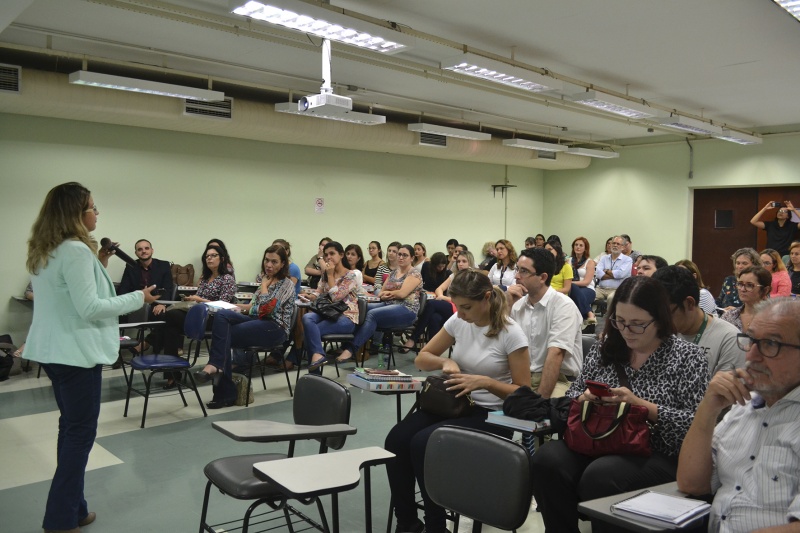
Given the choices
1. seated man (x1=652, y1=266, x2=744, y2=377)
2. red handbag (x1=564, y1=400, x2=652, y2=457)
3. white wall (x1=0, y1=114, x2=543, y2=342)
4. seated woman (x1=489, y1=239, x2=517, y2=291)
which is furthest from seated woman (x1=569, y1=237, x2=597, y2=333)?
red handbag (x1=564, y1=400, x2=652, y2=457)

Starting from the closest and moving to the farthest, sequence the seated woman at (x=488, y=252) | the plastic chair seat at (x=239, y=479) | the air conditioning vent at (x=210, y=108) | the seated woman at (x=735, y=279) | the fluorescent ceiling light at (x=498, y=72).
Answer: the plastic chair seat at (x=239, y=479), the seated woman at (x=735, y=279), the fluorescent ceiling light at (x=498, y=72), the air conditioning vent at (x=210, y=108), the seated woman at (x=488, y=252)

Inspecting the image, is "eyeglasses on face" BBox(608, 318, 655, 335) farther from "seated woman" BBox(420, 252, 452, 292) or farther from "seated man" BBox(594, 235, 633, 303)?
"seated man" BBox(594, 235, 633, 303)

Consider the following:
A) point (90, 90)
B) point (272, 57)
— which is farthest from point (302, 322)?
point (90, 90)

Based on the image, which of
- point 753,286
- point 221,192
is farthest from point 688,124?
point 221,192

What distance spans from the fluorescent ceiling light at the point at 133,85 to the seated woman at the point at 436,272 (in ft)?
10.8

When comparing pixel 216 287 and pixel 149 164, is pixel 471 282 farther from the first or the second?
pixel 149 164

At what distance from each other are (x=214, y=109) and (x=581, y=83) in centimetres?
416

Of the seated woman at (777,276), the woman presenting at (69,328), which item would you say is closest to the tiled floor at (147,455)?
the woman presenting at (69,328)

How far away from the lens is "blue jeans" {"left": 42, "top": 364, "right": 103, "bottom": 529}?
295cm

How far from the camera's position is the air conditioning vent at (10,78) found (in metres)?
6.26

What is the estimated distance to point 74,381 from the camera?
2957mm

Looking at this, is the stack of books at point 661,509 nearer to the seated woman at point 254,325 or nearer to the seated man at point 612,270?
the seated woman at point 254,325

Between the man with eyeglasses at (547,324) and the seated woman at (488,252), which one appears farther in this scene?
the seated woman at (488,252)

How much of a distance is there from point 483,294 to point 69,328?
1.88 m
